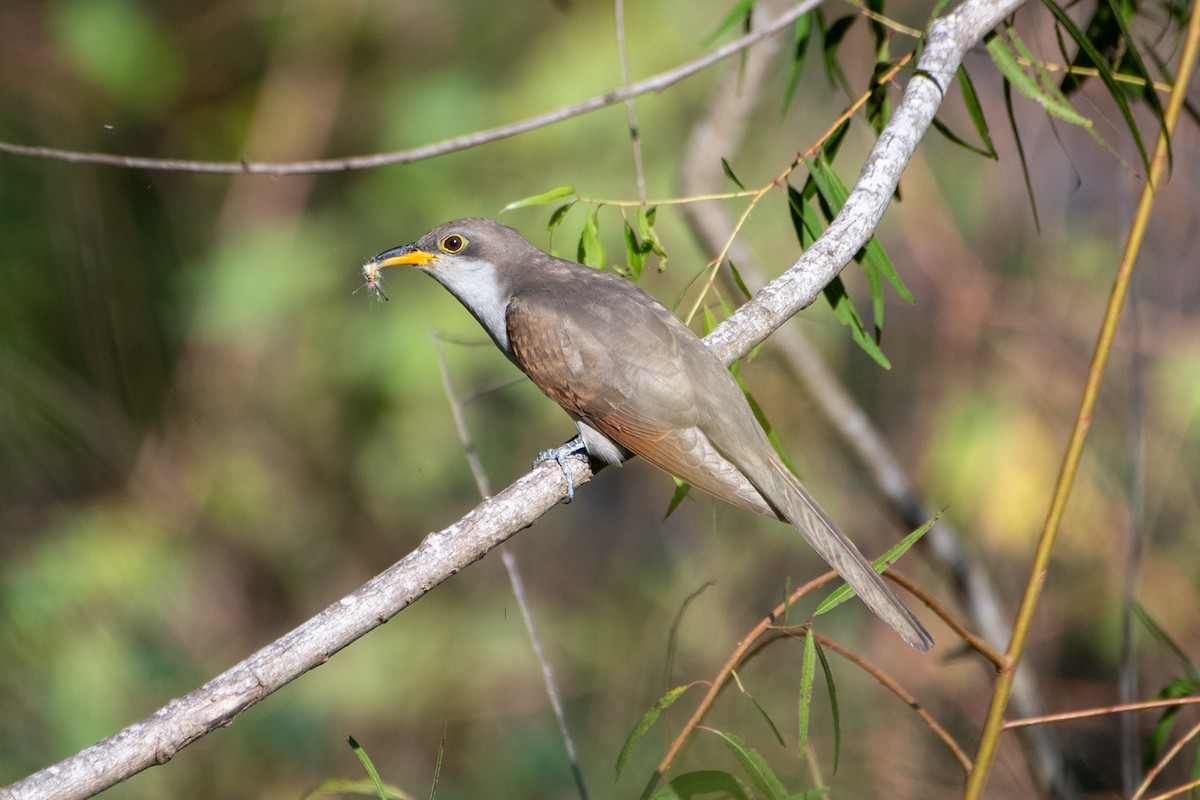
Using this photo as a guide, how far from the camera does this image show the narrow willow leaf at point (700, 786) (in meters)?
2.29

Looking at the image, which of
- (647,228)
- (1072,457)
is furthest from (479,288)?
(1072,457)

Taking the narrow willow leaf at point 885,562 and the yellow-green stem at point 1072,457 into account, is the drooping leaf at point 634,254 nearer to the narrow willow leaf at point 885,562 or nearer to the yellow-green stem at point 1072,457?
the narrow willow leaf at point 885,562

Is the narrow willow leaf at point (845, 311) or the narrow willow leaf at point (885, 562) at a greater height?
the narrow willow leaf at point (845, 311)

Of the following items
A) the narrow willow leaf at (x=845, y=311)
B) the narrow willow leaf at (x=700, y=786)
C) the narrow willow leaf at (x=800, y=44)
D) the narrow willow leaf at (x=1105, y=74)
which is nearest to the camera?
the narrow willow leaf at (x=700, y=786)

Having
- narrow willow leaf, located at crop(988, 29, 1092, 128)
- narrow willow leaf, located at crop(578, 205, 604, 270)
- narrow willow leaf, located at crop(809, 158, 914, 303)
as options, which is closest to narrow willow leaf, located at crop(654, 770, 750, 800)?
narrow willow leaf, located at crop(809, 158, 914, 303)

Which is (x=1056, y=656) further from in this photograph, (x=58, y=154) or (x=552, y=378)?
(x=58, y=154)

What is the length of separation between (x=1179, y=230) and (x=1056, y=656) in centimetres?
247

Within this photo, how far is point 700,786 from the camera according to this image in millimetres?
2301

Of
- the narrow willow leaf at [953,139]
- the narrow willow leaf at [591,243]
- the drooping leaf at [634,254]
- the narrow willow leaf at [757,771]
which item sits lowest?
the narrow willow leaf at [757,771]

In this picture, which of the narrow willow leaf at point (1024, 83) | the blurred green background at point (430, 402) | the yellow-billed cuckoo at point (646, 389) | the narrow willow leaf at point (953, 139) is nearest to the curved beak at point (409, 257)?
the yellow-billed cuckoo at point (646, 389)

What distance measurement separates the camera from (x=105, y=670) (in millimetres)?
5469

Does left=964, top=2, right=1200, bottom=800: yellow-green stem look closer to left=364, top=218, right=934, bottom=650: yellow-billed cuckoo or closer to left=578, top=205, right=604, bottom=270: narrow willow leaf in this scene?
left=364, top=218, right=934, bottom=650: yellow-billed cuckoo

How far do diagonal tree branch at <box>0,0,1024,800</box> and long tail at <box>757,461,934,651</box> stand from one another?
0.46 metres

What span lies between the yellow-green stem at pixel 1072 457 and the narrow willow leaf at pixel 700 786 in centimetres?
47
